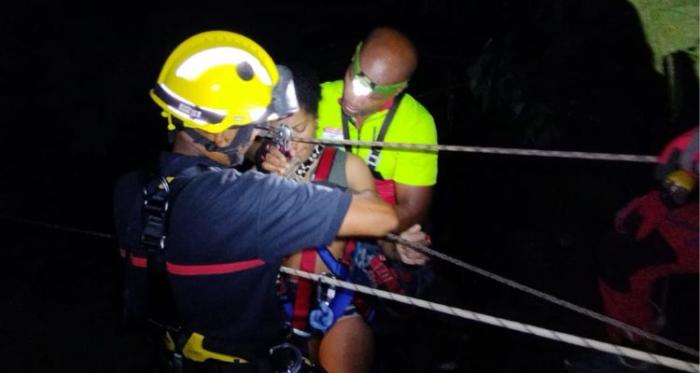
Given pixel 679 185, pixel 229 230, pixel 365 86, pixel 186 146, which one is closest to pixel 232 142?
pixel 186 146

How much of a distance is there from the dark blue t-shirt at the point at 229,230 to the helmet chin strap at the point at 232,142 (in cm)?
6

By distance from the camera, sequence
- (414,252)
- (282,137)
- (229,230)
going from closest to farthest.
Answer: (229,230) → (282,137) → (414,252)

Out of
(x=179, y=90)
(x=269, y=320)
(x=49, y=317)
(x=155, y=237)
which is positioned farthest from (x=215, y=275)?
(x=49, y=317)

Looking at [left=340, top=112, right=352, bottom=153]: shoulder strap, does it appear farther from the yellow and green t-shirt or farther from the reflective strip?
the reflective strip

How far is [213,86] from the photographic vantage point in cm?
169

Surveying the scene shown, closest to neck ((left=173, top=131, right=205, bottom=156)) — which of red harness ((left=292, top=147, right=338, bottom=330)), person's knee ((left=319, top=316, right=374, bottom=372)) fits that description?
red harness ((left=292, top=147, right=338, bottom=330))

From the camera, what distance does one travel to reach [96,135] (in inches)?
201

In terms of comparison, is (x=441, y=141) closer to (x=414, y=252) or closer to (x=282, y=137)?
(x=414, y=252)

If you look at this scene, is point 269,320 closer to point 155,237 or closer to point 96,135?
point 155,237

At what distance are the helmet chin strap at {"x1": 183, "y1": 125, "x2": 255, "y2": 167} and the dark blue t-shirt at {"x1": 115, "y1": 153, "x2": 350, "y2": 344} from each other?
0.18 ft

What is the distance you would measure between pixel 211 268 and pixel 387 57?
1736 mm

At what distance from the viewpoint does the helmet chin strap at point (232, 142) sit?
5.56 feet

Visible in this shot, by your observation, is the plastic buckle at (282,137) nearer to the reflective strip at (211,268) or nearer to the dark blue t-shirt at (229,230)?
the dark blue t-shirt at (229,230)

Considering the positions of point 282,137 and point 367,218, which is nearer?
point 367,218
